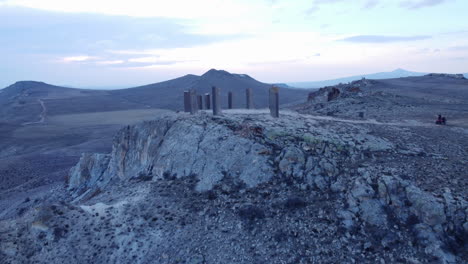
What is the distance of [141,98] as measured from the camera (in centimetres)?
8962

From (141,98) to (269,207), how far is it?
85457mm

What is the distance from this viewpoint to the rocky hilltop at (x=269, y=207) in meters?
8.16

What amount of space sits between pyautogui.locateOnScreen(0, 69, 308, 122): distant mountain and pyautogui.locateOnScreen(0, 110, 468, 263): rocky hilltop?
47379mm

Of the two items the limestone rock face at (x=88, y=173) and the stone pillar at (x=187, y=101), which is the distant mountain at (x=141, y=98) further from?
the stone pillar at (x=187, y=101)

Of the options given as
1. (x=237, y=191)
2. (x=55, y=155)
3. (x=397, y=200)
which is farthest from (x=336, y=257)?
(x=55, y=155)

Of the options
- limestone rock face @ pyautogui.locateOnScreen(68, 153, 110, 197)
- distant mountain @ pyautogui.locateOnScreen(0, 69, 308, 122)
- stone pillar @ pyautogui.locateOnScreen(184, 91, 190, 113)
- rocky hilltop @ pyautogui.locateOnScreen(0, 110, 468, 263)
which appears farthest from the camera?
distant mountain @ pyautogui.locateOnScreen(0, 69, 308, 122)

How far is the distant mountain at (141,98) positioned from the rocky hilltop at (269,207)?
47.4 meters

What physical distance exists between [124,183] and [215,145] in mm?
3747

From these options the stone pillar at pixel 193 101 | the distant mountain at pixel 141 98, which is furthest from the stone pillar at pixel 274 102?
the distant mountain at pixel 141 98

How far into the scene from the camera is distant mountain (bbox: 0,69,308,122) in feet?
227

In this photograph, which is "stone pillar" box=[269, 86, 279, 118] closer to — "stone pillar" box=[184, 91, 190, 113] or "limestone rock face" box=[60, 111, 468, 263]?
"limestone rock face" box=[60, 111, 468, 263]

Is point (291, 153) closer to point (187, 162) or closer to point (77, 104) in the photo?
point (187, 162)

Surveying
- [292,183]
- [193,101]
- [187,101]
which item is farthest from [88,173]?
[292,183]

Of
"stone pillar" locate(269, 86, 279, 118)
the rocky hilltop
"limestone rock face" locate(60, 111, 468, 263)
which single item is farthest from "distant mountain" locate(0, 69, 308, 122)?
the rocky hilltop
